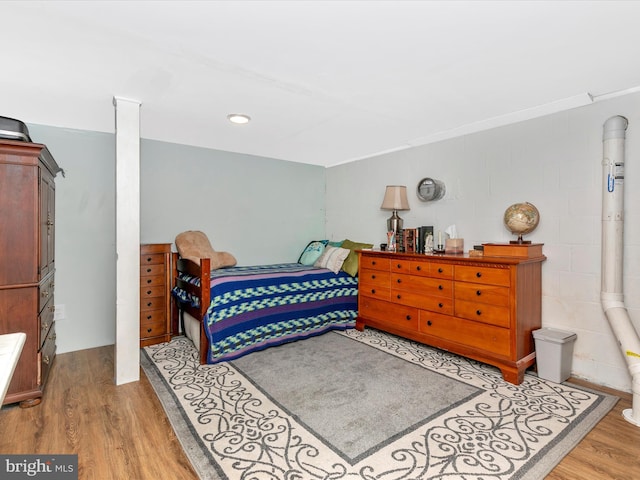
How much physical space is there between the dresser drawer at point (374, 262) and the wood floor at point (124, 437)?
200 centimetres

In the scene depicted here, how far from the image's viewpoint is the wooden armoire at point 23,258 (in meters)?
2.18

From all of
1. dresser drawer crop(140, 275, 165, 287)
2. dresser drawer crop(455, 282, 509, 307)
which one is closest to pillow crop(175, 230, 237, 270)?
dresser drawer crop(140, 275, 165, 287)

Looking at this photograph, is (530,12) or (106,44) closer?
(530,12)

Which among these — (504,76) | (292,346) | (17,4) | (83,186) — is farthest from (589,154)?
(83,186)

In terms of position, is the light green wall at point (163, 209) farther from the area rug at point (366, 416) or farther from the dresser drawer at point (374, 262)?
the dresser drawer at point (374, 262)

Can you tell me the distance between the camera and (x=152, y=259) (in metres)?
3.49

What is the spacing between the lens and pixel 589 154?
2.63m

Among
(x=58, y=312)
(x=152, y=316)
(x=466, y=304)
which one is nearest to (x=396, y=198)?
(x=466, y=304)

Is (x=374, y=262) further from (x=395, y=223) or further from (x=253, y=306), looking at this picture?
(x=253, y=306)

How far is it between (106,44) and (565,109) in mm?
3226

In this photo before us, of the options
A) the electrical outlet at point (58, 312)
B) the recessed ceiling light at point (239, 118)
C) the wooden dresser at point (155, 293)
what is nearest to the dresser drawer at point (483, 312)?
the recessed ceiling light at point (239, 118)

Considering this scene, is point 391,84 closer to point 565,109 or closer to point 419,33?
point 419,33

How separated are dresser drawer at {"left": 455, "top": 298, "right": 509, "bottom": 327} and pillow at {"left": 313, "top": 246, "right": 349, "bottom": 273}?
1.48 meters

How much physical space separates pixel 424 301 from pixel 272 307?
4.79 feet
